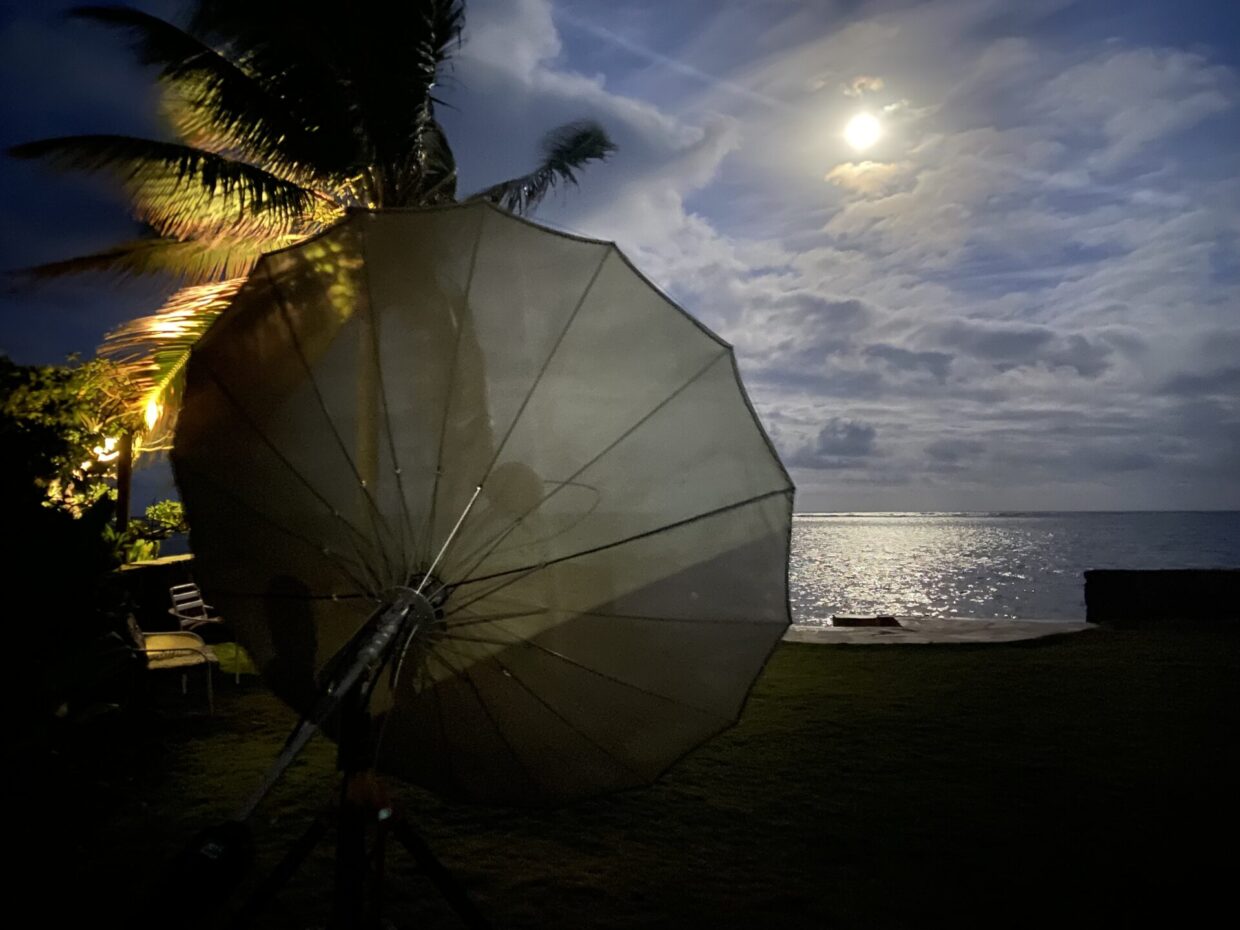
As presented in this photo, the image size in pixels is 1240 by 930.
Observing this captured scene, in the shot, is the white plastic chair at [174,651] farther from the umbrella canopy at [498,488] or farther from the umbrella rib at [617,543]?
the umbrella rib at [617,543]

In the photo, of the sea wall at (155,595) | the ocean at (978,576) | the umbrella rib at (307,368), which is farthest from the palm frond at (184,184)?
the ocean at (978,576)

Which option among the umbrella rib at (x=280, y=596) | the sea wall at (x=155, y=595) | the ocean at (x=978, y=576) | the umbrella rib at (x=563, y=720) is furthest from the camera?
the ocean at (x=978, y=576)

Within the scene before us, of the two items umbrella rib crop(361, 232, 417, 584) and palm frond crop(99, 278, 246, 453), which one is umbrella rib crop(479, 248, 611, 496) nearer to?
umbrella rib crop(361, 232, 417, 584)

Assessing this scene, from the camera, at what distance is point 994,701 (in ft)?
27.7

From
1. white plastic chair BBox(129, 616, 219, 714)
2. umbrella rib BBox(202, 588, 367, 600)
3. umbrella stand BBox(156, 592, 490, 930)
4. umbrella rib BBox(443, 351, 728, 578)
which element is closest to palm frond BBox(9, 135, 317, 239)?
white plastic chair BBox(129, 616, 219, 714)

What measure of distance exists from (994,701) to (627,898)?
20.1ft

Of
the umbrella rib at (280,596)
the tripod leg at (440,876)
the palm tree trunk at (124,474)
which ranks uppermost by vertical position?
the palm tree trunk at (124,474)

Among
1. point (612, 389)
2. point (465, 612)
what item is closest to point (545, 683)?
point (465, 612)

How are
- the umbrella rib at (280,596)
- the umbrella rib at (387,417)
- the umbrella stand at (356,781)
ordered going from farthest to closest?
the umbrella rib at (280,596)
the umbrella rib at (387,417)
the umbrella stand at (356,781)

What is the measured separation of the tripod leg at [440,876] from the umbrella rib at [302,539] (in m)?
0.86

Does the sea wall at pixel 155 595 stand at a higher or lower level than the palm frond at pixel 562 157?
lower

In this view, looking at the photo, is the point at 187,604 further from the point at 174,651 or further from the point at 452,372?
the point at 452,372

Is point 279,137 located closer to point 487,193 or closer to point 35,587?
point 487,193

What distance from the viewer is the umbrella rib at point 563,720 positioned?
310cm
